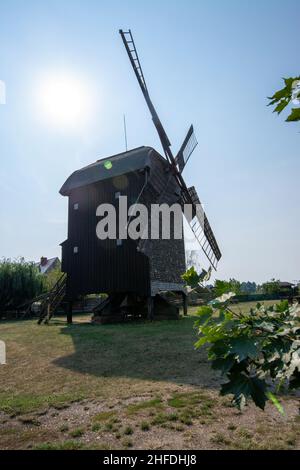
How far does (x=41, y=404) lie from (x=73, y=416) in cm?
106

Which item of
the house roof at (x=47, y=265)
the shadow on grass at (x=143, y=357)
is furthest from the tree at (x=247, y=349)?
the house roof at (x=47, y=265)

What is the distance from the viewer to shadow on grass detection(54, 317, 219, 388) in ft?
24.6

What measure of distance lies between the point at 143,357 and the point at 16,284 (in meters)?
25.2

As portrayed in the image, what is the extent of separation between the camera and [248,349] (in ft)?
5.28

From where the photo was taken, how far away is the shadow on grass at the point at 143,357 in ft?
24.6

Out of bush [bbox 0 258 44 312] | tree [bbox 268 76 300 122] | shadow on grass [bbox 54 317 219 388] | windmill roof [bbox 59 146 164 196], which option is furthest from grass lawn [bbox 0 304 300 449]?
bush [bbox 0 258 44 312]

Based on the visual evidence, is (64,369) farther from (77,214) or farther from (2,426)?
(77,214)

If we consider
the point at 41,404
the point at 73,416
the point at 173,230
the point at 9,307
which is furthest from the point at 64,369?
the point at 9,307

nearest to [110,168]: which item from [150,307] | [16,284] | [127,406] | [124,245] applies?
[124,245]

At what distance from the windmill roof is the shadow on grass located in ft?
30.5

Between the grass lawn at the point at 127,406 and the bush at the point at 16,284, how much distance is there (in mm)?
22208

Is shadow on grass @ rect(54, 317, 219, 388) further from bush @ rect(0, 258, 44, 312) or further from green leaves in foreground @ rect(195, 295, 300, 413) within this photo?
bush @ rect(0, 258, 44, 312)

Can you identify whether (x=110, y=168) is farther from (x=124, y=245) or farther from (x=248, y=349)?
(x=248, y=349)

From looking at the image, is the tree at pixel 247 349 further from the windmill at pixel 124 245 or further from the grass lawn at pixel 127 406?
the windmill at pixel 124 245
